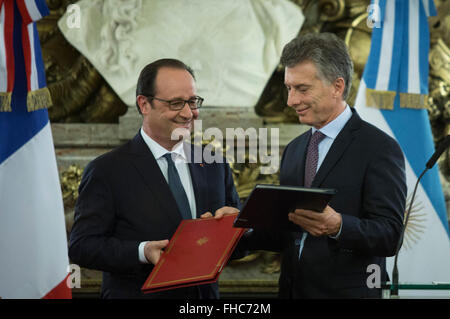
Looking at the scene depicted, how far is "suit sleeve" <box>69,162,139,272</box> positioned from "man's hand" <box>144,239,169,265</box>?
7cm

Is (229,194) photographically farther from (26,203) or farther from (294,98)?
(26,203)

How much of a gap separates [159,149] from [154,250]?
1.82 ft

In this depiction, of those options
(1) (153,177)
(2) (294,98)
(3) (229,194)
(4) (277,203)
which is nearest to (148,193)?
(1) (153,177)

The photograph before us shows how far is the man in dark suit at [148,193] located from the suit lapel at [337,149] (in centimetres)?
42

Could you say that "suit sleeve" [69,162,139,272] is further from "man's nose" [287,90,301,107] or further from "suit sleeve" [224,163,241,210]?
"man's nose" [287,90,301,107]

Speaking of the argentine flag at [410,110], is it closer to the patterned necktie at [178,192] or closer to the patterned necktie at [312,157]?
the patterned necktie at [312,157]

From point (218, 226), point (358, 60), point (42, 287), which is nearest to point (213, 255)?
point (218, 226)

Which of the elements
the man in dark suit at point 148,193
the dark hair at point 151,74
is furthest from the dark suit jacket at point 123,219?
the dark hair at point 151,74

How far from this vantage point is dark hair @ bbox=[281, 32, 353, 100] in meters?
2.43

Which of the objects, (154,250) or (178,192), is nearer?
(154,250)

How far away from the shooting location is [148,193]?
246 centimetres

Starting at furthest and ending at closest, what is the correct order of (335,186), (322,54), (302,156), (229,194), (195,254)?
1. (229,194)
2. (302,156)
3. (322,54)
4. (335,186)
5. (195,254)

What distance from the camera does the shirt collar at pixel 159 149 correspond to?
2.59m

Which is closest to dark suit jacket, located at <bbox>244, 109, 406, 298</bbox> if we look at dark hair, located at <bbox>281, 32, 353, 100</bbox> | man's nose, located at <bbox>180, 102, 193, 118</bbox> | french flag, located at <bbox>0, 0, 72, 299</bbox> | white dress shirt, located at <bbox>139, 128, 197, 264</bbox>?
dark hair, located at <bbox>281, 32, 353, 100</bbox>
